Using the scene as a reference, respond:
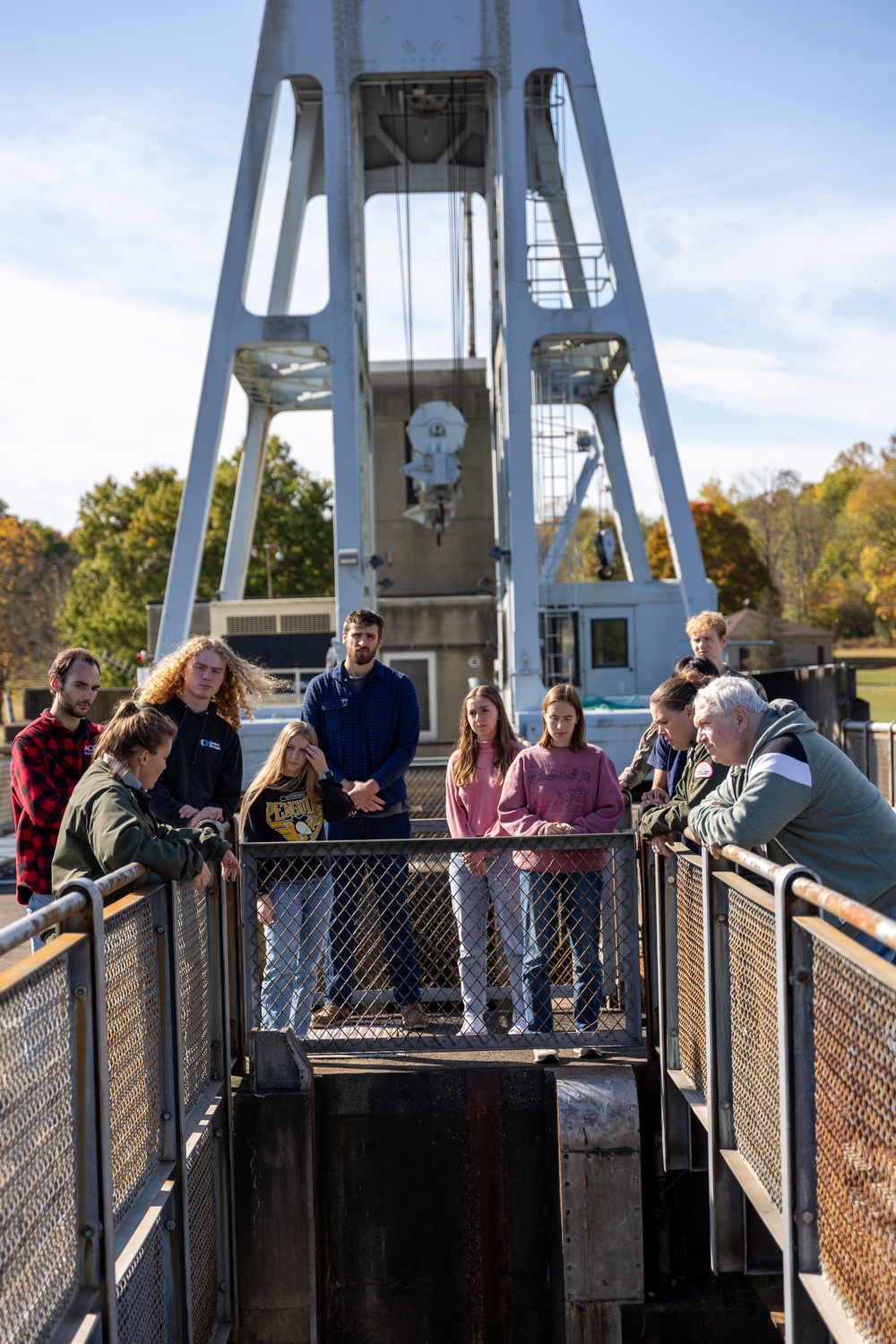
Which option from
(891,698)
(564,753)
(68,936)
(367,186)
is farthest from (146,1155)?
(891,698)

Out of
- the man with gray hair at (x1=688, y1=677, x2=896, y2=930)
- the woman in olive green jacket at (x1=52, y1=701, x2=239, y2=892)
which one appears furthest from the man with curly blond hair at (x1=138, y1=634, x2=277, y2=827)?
the man with gray hair at (x1=688, y1=677, x2=896, y2=930)

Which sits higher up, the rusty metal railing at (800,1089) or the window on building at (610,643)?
the window on building at (610,643)

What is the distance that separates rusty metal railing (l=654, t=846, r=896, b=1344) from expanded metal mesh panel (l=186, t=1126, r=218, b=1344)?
201 cm

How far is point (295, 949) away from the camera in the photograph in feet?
21.5

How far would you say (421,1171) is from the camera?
6355mm

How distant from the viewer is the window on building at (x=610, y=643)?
23.1 m

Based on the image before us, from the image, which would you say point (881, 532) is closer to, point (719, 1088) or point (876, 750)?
point (876, 750)

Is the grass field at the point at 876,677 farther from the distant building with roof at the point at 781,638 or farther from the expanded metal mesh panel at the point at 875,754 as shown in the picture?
the expanded metal mesh panel at the point at 875,754

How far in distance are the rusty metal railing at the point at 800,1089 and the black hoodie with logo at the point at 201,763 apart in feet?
8.32

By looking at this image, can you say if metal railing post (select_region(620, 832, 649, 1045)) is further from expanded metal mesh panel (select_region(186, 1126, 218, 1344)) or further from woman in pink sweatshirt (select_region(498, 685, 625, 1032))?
expanded metal mesh panel (select_region(186, 1126, 218, 1344))

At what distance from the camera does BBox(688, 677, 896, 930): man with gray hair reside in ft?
13.7

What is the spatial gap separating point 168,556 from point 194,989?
4943 cm

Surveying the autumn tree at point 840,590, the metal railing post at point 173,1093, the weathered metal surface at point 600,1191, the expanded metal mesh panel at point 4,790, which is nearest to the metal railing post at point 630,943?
the weathered metal surface at point 600,1191

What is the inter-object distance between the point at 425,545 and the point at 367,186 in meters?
7.68
